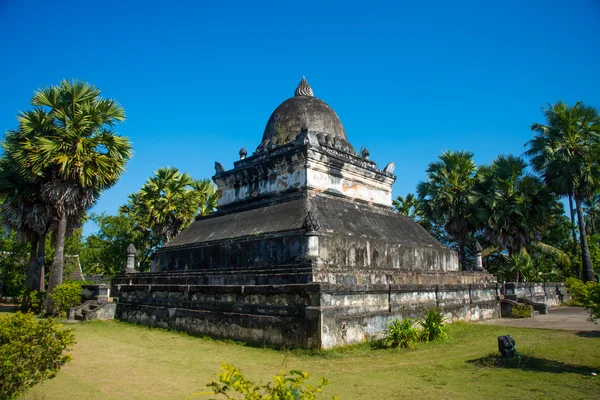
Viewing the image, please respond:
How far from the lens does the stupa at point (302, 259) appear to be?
10148 mm

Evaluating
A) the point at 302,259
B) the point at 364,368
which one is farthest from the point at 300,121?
the point at 364,368

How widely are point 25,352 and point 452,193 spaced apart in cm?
2529

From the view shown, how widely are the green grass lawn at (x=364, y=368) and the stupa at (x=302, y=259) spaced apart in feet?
2.80

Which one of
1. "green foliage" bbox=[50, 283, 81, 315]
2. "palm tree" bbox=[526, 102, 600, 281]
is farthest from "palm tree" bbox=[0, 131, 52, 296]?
"palm tree" bbox=[526, 102, 600, 281]

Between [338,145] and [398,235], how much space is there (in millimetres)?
4131

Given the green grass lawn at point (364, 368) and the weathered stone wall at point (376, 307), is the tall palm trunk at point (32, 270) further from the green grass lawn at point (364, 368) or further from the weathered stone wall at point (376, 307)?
the weathered stone wall at point (376, 307)

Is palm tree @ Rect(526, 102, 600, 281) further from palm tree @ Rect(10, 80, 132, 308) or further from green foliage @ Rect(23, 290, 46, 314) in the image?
green foliage @ Rect(23, 290, 46, 314)

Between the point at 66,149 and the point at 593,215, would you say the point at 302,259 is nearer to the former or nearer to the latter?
the point at 66,149

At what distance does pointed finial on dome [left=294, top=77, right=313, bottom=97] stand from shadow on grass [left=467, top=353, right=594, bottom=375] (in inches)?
526

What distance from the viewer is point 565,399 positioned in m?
5.61

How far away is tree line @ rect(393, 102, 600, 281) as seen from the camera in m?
23.1

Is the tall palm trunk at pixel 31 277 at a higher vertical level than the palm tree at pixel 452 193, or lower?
lower

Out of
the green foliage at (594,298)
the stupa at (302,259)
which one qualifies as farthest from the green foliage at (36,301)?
the green foliage at (594,298)

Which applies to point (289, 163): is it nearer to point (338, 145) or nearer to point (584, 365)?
point (338, 145)
